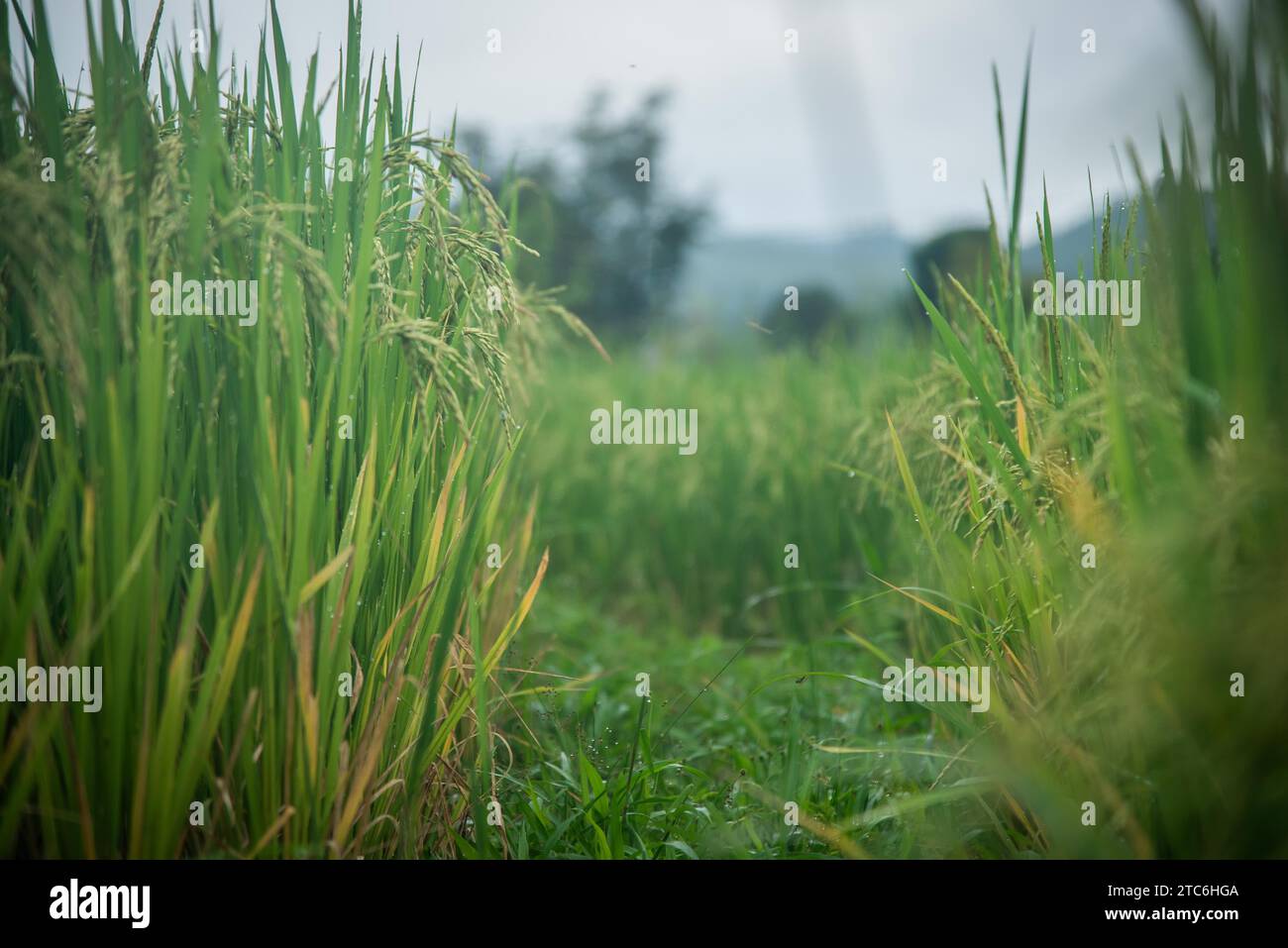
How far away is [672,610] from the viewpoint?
14.1 feet

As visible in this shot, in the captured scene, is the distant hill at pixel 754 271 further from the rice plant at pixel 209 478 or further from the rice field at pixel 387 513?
the rice plant at pixel 209 478

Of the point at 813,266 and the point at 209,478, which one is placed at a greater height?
the point at 813,266

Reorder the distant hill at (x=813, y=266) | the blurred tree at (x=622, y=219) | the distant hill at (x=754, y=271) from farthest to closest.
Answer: the blurred tree at (x=622, y=219)
the distant hill at (x=754, y=271)
the distant hill at (x=813, y=266)

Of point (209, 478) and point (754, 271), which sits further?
point (754, 271)

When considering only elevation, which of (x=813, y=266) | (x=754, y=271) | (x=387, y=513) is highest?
(x=754, y=271)

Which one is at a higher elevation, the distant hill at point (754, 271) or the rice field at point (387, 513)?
the distant hill at point (754, 271)

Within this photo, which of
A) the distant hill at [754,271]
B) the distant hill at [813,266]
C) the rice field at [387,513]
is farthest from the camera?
the distant hill at [754,271]

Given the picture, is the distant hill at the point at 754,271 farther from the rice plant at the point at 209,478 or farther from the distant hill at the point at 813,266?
the rice plant at the point at 209,478

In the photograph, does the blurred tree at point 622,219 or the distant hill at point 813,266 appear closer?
the distant hill at point 813,266

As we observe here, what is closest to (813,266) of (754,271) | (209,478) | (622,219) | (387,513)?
(622,219)

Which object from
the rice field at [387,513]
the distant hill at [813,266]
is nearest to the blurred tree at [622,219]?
the distant hill at [813,266]

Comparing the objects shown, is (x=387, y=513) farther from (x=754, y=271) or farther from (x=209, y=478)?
(x=754, y=271)

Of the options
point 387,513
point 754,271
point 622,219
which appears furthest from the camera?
point 754,271
